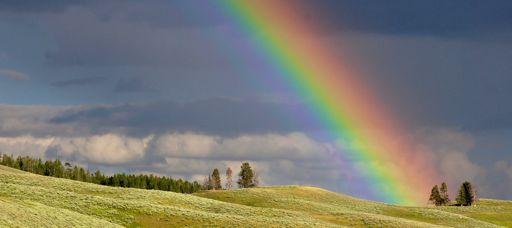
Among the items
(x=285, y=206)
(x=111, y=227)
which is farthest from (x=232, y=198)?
(x=111, y=227)

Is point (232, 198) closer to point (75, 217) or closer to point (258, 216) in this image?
point (258, 216)

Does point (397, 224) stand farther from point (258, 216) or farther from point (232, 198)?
point (232, 198)

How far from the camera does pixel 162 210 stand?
9000 cm

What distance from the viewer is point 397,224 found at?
104000 mm

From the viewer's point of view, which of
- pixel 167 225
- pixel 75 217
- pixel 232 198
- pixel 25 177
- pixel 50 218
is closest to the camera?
pixel 50 218

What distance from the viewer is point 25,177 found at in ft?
397

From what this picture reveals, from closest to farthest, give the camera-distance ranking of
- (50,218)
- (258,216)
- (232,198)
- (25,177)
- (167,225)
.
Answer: (50,218), (167,225), (258,216), (25,177), (232,198)

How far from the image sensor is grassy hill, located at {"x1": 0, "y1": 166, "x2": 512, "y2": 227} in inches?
2958

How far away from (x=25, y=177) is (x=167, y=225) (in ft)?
148

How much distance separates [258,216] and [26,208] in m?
34.9

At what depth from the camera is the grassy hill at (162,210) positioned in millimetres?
75144

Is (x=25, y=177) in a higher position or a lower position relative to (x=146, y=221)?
higher

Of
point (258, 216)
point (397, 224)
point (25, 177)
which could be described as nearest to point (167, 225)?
point (258, 216)

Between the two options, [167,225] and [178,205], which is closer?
[167,225]
